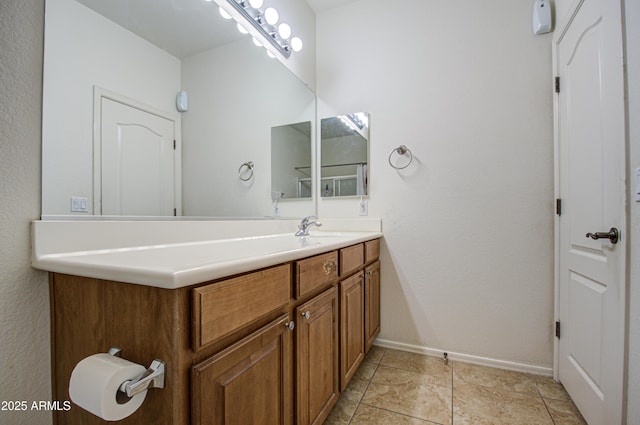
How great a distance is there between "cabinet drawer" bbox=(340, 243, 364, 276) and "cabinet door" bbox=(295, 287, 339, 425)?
0.44 ft

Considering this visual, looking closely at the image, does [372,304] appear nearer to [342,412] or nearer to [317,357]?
[342,412]

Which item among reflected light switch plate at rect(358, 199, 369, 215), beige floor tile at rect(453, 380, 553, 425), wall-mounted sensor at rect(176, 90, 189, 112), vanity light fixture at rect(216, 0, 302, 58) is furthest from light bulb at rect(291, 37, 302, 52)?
beige floor tile at rect(453, 380, 553, 425)

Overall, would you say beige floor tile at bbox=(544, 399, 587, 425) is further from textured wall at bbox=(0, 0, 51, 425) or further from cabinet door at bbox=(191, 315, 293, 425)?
textured wall at bbox=(0, 0, 51, 425)

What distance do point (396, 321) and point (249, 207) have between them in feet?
4.34

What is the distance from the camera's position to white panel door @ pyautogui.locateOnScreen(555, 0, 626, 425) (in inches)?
40.8

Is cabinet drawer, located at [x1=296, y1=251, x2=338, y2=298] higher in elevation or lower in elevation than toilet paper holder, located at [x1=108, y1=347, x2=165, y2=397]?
higher

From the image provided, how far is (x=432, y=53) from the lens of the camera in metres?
1.90

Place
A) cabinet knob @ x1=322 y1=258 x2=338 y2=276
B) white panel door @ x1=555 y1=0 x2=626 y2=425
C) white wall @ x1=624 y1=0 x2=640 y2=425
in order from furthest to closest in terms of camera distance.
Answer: cabinet knob @ x1=322 y1=258 x2=338 y2=276
white panel door @ x1=555 y1=0 x2=626 y2=425
white wall @ x1=624 y1=0 x2=640 y2=425

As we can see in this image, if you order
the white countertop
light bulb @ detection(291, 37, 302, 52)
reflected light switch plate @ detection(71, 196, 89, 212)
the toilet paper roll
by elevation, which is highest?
light bulb @ detection(291, 37, 302, 52)

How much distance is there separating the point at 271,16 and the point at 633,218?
2.04 metres

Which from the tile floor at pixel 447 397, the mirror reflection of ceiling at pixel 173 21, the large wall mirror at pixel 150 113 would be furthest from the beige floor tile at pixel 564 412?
the mirror reflection of ceiling at pixel 173 21

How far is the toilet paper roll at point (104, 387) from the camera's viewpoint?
0.50 m

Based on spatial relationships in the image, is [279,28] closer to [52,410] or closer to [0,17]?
[0,17]

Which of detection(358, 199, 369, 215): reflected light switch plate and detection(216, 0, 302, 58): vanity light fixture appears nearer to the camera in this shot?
detection(216, 0, 302, 58): vanity light fixture
